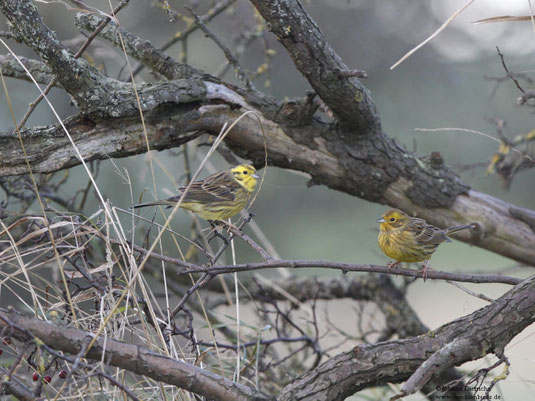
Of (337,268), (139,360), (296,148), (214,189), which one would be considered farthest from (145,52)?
(139,360)

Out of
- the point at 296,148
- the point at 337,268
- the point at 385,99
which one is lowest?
the point at 337,268

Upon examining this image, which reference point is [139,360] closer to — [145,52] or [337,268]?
[337,268]

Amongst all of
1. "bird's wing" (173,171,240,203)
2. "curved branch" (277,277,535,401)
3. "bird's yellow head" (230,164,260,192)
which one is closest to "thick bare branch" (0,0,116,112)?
"bird's wing" (173,171,240,203)

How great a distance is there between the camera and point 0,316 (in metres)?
1.95

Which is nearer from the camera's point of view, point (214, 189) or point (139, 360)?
point (139, 360)

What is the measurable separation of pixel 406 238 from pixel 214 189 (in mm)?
1219

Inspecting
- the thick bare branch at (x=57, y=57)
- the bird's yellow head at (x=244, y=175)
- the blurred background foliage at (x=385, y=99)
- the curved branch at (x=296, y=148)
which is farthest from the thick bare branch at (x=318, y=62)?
the blurred background foliage at (x=385, y=99)

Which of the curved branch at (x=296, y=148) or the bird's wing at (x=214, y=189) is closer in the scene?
the curved branch at (x=296, y=148)

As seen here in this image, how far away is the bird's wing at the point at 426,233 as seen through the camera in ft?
11.8

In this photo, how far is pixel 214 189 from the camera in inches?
158

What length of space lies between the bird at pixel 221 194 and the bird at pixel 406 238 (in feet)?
2.77

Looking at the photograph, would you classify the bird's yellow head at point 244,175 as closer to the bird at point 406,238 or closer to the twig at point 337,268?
the bird at point 406,238

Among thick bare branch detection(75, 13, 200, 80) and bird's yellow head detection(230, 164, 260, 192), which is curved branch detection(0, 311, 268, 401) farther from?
thick bare branch detection(75, 13, 200, 80)

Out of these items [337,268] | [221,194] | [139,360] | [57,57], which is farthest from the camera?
[221,194]
